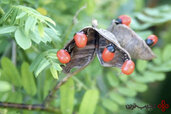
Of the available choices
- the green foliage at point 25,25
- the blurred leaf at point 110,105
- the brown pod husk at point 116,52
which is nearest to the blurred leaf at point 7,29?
the green foliage at point 25,25

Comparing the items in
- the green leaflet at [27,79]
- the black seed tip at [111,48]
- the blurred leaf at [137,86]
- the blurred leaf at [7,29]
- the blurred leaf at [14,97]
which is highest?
the blurred leaf at [7,29]

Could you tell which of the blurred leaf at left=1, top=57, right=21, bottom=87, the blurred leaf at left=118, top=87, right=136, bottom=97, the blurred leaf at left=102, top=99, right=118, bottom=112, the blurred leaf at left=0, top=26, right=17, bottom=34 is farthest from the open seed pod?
the blurred leaf at left=118, top=87, right=136, bottom=97

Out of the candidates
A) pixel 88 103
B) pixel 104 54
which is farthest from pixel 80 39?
pixel 88 103

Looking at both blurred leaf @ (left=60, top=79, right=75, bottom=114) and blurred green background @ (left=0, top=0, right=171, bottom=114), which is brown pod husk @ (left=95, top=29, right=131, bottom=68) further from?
blurred leaf @ (left=60, top=79, right=75, bottom=114)

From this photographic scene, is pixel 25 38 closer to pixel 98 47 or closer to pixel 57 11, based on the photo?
pixel 98 47

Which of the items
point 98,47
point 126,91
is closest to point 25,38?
point 98,47

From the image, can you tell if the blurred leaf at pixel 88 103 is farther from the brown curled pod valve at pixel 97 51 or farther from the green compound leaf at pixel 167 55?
the green compound leaf at pixel 167 55
